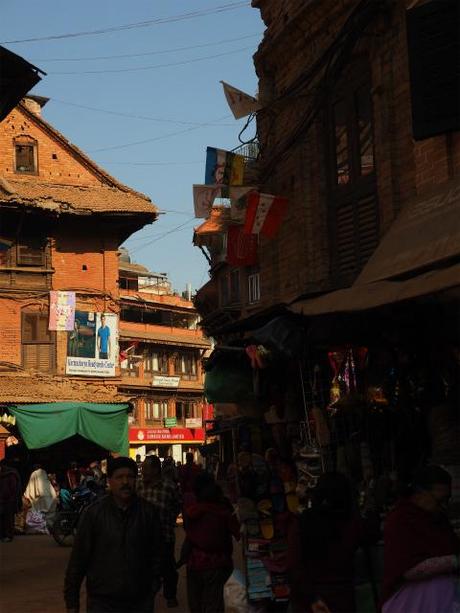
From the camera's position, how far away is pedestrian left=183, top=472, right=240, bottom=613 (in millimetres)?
8625

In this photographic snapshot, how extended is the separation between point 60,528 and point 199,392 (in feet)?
146

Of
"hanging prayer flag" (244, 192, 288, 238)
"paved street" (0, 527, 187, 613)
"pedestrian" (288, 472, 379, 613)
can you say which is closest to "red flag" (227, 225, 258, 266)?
"hanging prayer flag" (244, 192, 288, 238)

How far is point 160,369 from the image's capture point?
64812 mm

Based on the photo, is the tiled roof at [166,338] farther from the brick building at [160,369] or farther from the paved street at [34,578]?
the paved street at [34,578]

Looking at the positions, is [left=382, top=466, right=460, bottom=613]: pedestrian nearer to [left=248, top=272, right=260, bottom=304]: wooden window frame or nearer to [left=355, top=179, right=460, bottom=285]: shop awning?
[left=355, top=179, right=460, bottom=285]: shop awning

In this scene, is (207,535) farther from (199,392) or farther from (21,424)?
(199,392)

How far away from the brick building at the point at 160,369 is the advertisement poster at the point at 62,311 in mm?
26158

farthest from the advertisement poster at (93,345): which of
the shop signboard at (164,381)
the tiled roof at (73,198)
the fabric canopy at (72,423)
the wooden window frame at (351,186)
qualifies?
the shop signboard at (164,381)

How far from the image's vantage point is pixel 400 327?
8.73m

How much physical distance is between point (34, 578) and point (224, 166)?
7109mm

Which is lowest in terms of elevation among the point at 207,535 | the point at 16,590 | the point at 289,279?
the point at 16,590

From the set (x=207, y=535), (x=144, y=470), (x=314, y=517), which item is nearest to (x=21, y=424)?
(x=144, y=470)

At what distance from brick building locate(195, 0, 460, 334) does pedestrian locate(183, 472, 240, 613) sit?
1836mm

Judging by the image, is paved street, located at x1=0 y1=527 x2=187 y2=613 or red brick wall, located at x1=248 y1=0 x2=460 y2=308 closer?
red brick wall, located at x1=248 y1=0 x2=460 y2=308
